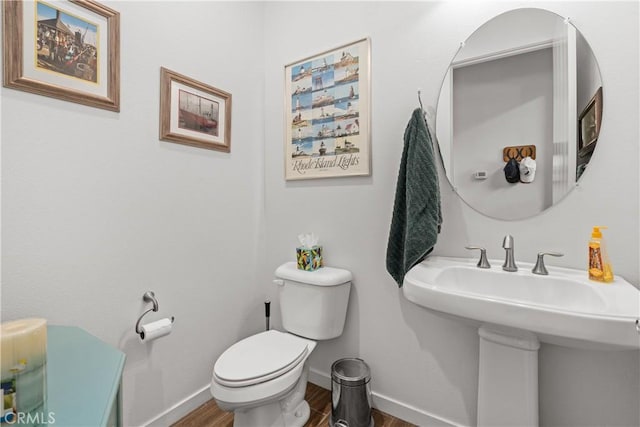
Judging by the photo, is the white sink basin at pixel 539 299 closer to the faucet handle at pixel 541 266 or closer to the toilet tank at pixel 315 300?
the faucet handle at pixel 541 266

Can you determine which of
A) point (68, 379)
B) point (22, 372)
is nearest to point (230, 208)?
point (68, 379)

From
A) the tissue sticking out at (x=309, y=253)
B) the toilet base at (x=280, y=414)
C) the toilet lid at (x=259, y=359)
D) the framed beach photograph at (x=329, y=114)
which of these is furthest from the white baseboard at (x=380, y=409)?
the framed beach photograph at (x=329, y=114)

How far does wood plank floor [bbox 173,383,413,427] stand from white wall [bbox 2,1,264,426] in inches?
3.7

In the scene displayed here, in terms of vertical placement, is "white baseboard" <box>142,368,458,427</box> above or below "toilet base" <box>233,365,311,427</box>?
below

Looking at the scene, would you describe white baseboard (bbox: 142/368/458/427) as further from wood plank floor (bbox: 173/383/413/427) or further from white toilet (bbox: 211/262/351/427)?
white toilet (bbox: 211/262/351/427)

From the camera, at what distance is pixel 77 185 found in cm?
115

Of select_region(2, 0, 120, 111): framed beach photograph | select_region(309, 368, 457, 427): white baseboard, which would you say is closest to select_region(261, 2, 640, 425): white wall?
select_region(309, 368, 457, 427): white baseboard

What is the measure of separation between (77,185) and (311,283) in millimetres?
1062

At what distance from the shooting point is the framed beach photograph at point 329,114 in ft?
5.19

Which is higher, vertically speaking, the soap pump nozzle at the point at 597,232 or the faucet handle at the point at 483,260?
the soap pump nozzle at the point at 597,232

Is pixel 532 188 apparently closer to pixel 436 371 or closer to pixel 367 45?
pixel 436 371

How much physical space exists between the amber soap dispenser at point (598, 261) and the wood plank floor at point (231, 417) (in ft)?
3.45

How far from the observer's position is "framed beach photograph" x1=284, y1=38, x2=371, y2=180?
1583 millimetres

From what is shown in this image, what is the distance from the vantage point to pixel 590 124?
3.64 feet
